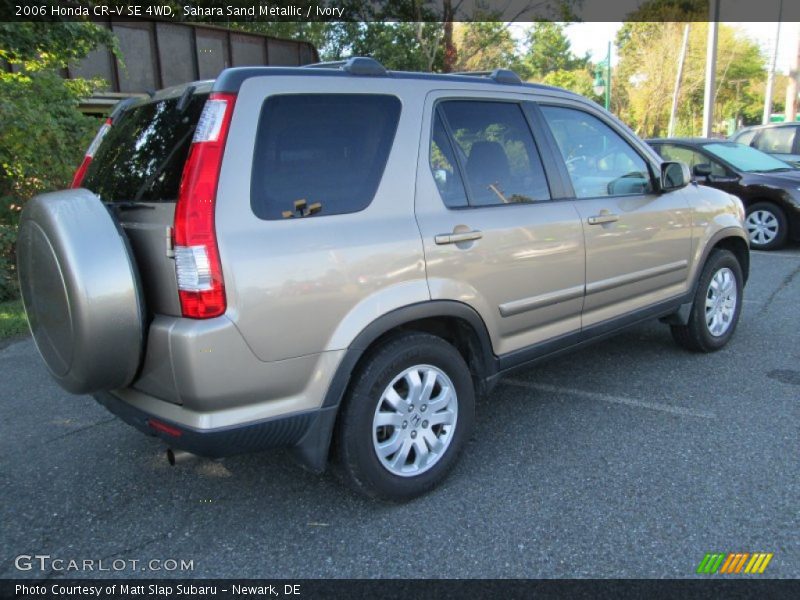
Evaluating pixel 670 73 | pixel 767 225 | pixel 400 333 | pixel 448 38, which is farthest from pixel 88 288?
pixel 670 73

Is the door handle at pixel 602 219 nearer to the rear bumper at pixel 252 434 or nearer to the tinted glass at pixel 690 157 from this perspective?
the rear bumper at pixel 252 434

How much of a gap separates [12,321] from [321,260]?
198 inches

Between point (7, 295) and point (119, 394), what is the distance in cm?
541

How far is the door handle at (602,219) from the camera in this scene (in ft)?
11.4

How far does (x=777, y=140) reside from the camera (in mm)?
11336

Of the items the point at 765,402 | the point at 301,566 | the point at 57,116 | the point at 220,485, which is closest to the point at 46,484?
the point at 220,485

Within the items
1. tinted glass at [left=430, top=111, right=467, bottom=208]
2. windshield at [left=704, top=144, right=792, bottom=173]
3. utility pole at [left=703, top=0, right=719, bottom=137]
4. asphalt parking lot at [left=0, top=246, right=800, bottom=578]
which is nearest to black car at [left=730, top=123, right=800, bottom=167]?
windshield at [left=704, top=144, right=792, bottom=173]

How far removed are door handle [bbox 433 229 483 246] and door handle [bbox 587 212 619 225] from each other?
91cm

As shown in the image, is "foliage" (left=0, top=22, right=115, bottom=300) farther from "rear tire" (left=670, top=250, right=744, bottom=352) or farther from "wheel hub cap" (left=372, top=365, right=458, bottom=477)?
"rear tire" (left=670, top=250, right=744, bottom=352)

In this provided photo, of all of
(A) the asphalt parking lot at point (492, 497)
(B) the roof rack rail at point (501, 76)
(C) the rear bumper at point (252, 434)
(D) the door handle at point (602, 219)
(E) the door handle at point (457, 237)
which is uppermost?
(B) the roof rack rail at point (501, 76)

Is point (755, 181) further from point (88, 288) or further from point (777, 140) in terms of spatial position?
point (88, 288)

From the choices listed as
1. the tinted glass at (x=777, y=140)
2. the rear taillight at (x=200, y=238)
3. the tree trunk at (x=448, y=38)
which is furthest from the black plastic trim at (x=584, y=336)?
the tree trunk at (x=448, y=38)

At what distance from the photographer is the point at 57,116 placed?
7867mm

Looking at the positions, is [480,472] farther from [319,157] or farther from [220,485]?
[319,157]
